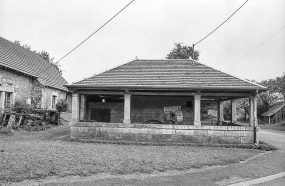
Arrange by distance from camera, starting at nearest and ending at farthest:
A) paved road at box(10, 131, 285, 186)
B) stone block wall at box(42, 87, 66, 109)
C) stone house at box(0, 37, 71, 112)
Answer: paved road at box(10, 131, 285, 186) → stone house at box(0, 37, 71, 112) → stone block wall at box(42, 87, 66, 109)

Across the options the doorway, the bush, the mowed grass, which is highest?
the bush

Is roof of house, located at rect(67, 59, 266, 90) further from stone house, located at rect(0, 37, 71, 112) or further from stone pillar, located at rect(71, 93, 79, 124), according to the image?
stone house, located at rect(0, 37, 71, 112)

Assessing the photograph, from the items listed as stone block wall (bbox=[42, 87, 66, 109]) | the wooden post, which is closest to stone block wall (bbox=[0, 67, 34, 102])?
stone block wall (bbox=[42, 87, 66, 109])

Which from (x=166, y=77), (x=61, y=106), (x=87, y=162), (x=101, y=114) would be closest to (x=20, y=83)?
(x=61, y=106)

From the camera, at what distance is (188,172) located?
19.6ft

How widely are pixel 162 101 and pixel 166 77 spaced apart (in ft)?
6.28

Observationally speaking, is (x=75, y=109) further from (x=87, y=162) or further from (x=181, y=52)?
(x=181, y=52)

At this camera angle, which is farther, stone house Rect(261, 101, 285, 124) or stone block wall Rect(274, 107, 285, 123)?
stone house Rect(261, 101, 285, 124)

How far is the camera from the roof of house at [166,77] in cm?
1073

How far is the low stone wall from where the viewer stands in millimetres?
10391

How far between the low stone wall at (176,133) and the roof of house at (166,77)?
6.13 feet

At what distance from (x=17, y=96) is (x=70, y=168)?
1243cm

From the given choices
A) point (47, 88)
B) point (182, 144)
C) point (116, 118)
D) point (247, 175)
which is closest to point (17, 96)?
point (47, 88)

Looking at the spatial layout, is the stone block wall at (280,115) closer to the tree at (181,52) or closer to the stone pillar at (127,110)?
the tree at (181,52)
